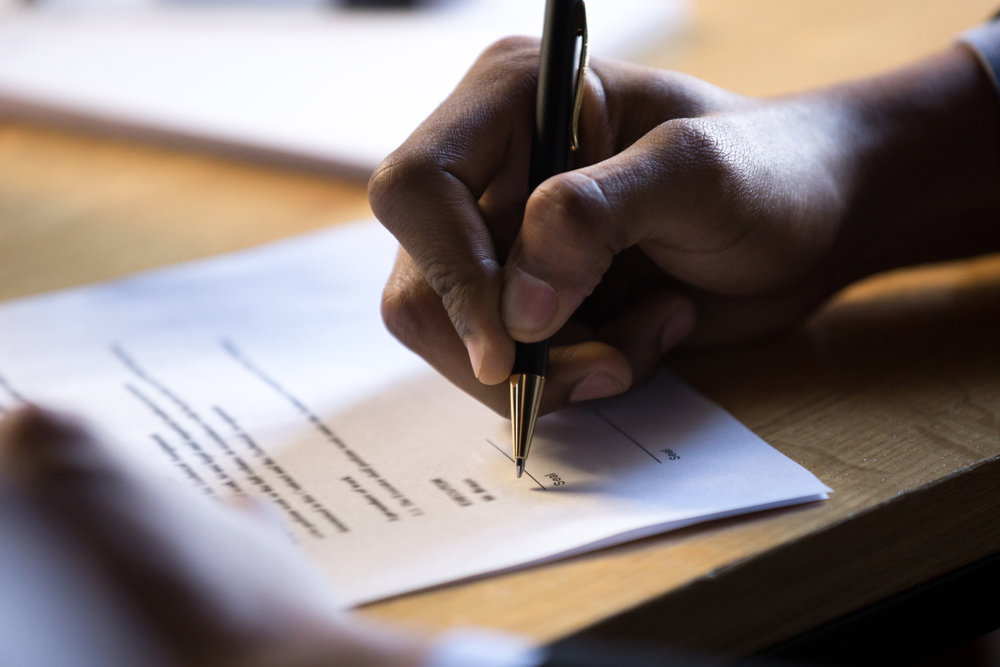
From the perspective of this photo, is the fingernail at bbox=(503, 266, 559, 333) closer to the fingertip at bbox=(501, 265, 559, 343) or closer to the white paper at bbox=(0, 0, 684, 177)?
the fingertip at bbox=(501, 265, 559, 343)

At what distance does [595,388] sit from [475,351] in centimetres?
8

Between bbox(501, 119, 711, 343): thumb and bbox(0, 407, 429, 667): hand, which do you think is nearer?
bbox(0, 407, 429, 667): hand

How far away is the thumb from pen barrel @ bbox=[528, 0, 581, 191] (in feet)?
0.16

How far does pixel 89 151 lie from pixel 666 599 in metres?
0.81

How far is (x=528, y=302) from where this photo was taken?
461 mm

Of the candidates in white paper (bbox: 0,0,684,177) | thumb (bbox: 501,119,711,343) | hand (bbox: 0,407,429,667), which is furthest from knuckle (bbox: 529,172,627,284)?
white paper (bbox: 0,0,684,177)

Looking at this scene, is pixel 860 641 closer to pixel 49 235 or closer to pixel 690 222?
pixel 690 222

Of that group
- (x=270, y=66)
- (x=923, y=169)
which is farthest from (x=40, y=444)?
(x=270, y=66)

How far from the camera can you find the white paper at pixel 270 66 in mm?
910

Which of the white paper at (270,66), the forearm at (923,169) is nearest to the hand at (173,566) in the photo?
the forearm at (923,169)

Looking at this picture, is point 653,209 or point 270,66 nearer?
point 653,209

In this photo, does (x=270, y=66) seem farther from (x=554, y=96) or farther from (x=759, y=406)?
(x=759, y=406)

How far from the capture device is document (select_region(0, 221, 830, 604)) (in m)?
0.41

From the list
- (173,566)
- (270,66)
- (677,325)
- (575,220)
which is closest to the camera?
(173,566)
